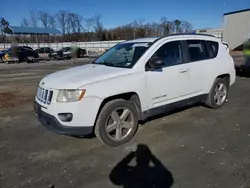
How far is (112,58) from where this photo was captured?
511 centimetres

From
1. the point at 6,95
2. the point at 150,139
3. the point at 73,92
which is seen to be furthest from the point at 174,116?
the point at 6,95

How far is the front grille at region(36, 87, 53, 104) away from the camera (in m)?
3.91

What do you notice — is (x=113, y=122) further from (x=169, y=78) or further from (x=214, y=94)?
(x=214, y=94)

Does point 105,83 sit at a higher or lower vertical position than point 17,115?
higher

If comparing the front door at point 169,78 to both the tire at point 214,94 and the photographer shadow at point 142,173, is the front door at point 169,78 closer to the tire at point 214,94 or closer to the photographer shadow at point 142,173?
the tire at point 214,94

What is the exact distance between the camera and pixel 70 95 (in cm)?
374

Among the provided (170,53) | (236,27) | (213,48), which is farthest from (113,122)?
(236,27)

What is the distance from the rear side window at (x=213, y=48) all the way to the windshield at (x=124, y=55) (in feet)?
6.19

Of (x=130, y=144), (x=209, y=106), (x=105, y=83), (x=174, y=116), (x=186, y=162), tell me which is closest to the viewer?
(x=186, y=162)

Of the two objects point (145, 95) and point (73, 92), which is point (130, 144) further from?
point (73, 92)

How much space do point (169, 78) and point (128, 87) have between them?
40.0 inches

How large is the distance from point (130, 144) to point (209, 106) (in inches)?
110

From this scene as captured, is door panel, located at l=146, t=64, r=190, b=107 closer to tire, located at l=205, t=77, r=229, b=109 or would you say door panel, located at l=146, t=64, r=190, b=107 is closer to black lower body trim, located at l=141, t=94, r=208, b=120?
black lower body trim, located at l=141, t=94, r=208, b=120

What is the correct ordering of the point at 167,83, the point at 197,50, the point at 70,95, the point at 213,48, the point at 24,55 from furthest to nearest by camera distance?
the point at 24,55, the point at 213,48, the point at 197,50, the point at 167,83, the point at 70,95
